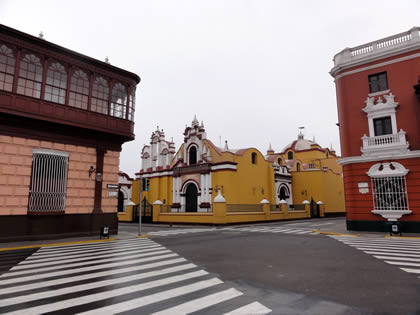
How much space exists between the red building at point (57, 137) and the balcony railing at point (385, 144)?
46.5 feet

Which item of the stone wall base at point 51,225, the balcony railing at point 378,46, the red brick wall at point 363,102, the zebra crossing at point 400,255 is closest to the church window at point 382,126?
the red brick wall at point 363,102

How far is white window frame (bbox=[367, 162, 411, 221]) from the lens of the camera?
16.3m

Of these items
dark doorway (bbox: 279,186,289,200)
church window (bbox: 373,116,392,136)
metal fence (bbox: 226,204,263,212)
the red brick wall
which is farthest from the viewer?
dark doorway (bbox: 279,186,289,200)

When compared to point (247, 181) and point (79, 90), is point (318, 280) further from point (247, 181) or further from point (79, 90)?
point (247, 181)

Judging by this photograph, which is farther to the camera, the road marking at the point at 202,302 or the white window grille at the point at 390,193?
the white window grille at the point at 390,193

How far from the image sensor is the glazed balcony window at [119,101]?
17.2 meters

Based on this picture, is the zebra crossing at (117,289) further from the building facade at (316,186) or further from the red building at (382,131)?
the building facade at (316,186)

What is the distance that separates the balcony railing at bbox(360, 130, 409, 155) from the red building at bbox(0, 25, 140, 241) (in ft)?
46.5

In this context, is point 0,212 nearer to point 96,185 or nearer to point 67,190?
point 67,190

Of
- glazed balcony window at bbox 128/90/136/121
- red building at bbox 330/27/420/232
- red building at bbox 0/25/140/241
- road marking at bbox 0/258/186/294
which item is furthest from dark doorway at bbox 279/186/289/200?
road marking at bbox 0/258/186/294

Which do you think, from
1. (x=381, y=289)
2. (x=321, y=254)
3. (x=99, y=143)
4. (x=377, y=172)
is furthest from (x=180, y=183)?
(x=381, y=289)

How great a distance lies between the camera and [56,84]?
15.7 metres

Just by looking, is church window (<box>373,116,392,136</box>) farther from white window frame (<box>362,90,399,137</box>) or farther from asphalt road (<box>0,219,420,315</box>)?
asphalt road (<box>0,219,420,315</box>)

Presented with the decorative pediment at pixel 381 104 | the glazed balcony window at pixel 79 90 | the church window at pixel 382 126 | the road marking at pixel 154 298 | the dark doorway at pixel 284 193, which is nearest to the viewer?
the road marking at pixel 154 298
